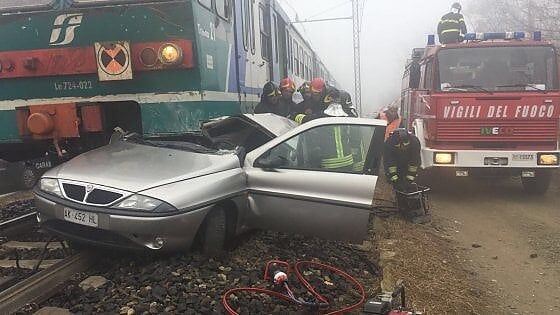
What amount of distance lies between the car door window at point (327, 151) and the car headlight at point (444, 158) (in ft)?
13.5

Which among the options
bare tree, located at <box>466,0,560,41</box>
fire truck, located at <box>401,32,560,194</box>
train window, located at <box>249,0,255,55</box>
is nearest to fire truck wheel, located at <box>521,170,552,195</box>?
fire truck, located at <box>401,32,560,194</box>

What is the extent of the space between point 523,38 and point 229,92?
557cm

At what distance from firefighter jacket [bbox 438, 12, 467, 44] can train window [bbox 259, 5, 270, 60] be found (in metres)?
3.13

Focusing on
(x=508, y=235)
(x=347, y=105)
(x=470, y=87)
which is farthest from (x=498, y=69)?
(x=508, y=235)

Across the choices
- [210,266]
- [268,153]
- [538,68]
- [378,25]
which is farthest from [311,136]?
[378,25]

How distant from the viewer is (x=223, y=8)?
6.50 meters

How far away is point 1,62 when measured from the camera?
5910 mm

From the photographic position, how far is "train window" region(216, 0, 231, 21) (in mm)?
6330

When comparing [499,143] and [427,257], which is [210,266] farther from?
[499,143]

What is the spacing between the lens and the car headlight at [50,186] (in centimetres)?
436

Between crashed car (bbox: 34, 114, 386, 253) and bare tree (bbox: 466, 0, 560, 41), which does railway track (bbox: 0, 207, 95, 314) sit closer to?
crashed car (bbox: 34, 114, 386, 253)

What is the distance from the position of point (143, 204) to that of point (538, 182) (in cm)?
760

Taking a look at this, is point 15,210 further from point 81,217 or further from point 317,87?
point 317,87

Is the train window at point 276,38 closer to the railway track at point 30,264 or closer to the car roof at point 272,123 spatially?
the car roof at point 272,123
